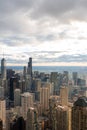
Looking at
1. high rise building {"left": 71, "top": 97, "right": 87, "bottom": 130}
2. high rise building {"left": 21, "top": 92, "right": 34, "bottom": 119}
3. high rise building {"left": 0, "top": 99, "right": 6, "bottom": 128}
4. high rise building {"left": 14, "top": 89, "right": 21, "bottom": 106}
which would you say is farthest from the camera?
high rise building {"left": 14, "top": 89, "right": 21, "bottom": 106}

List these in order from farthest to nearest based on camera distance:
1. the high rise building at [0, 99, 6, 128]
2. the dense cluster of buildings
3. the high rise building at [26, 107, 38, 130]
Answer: the high rise building at [0, 99, 6, 128] < the high rise building at [26, 107, 38, 130] < the dense cluster of buildings

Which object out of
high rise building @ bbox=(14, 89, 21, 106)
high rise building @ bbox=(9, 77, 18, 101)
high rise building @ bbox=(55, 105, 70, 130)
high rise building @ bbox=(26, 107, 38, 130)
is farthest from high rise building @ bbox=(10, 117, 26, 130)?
high rise building @ bbox=(9, 77, 18, 101)

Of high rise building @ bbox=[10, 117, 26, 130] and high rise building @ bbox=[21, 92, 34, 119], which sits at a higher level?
high rise building @ bbox=[21, 92, 34, 119]

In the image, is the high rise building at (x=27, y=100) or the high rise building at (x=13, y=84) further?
the high rise building at (x=13, y=84)

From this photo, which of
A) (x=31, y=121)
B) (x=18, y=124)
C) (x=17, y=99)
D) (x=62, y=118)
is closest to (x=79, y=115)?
(x=62, y=118)

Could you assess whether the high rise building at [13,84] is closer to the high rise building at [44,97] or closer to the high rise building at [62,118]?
the high rise building at [44,97]

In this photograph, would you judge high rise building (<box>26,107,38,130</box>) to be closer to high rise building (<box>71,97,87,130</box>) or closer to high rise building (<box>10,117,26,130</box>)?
high rise building (<box>10,117,26,130</box>)

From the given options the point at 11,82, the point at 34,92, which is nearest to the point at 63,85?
the point at 34,92

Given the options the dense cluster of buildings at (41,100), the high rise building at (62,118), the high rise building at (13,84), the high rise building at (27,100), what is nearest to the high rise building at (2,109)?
the dense cluster of buildings at (41,100)

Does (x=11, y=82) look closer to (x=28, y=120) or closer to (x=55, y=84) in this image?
(x=55, y=84)

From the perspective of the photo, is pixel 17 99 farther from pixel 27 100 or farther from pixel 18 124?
pixel 18 124
